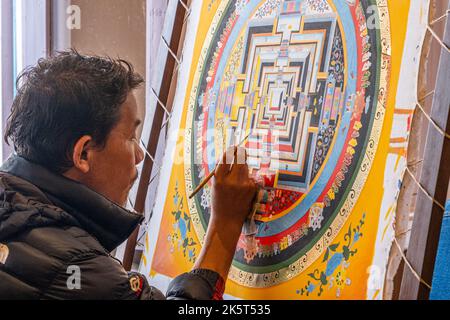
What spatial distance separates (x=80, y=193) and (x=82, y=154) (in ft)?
0.24

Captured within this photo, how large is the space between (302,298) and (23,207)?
0.49 m

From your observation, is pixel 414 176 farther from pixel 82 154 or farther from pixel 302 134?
pixel 82 154

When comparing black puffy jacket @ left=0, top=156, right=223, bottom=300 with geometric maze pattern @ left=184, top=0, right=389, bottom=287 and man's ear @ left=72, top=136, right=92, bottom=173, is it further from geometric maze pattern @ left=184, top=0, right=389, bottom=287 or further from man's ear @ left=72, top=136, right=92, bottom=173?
geometric maze pattern @ left=184, top=0, right=389, bottom=287

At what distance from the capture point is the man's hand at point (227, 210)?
1.33 metres

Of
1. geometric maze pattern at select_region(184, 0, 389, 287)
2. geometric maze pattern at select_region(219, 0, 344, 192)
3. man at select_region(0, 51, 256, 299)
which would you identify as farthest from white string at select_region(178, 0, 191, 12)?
man at select_region(0, 51, 256, 299)

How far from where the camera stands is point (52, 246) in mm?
1101

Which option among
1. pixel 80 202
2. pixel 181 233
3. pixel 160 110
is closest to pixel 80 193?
pixel 80 202

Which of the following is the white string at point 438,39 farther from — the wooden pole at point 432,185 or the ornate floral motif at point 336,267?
the ornate floral motif at point 336,267

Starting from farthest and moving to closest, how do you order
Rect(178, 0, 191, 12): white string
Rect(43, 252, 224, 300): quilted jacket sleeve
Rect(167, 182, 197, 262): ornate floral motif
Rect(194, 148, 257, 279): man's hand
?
1. Rect(178, 0, 191, 12): white string
2. Rect(167, 182, 197, 262): ornate floral motif
3. Rect(194, 148, 257, 279): man's hand
4. Rect(43, 252, 224, 300): quilted jacket sleeve

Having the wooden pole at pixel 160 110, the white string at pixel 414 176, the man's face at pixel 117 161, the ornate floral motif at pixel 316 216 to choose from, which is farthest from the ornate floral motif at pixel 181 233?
the white string at pixel 414 176

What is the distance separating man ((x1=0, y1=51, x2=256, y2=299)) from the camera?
110 cm

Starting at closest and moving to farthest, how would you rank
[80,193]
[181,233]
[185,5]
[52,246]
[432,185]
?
[432,185] < [52,246] < [80,193] < [181,233] < [185,5]

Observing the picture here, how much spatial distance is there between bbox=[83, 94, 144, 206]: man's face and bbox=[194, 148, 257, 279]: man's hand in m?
0.18

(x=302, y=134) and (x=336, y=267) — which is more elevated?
(x=302, y=134)
